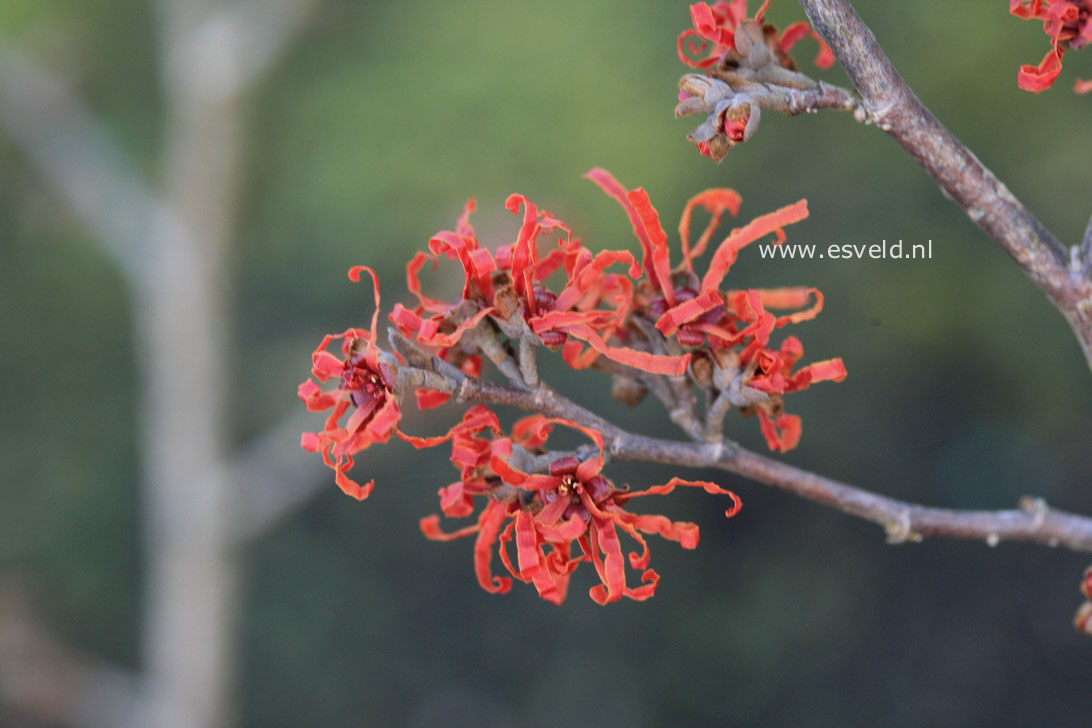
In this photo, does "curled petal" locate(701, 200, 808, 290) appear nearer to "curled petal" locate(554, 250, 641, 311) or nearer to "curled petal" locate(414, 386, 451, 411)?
"curled petal" locate(554, 250, 641, 311)

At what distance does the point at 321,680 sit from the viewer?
558cm

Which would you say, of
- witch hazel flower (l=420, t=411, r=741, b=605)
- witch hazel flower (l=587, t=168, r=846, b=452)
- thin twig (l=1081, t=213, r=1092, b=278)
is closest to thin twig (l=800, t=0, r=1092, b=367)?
thin twig (l=1081, t=213, r=1092, b=278)

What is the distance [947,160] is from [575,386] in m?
3.89

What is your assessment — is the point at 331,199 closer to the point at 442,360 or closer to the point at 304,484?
the point at 304,484

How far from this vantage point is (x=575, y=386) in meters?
4.72

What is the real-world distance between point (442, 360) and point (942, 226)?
4098 millimetres

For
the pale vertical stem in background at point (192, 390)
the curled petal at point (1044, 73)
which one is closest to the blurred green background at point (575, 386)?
the pale vertical stem in background at point (192, 390)

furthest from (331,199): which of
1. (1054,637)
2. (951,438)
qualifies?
(1054,637)

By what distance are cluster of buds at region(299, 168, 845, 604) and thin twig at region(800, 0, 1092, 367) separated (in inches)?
4.4

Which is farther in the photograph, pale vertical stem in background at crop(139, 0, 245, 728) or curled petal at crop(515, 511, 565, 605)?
pale vertical stem in background at crop(139, 0, 245, 728)

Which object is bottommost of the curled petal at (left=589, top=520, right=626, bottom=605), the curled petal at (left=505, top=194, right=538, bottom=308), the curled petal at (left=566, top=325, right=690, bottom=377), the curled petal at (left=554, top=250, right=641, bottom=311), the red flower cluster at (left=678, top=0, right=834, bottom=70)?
the curled petal at (left=589, top=520, right=626, bottom=605)

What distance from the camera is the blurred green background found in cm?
433

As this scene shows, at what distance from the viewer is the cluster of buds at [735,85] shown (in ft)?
2.80

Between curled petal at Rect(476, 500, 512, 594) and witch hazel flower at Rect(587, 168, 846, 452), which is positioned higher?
witch hazel flower at Rect(587, 168, 846, 452)
